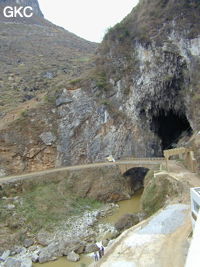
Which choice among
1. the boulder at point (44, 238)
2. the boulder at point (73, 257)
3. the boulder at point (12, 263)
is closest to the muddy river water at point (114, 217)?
the boulder at point (73, 257)

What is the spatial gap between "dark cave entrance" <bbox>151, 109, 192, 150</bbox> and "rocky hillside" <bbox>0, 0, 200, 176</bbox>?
0.88 feet

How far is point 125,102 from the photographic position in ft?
158

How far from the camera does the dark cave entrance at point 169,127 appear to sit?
5050 centimetres

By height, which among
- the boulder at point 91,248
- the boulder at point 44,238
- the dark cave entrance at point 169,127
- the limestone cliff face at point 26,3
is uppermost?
the limestone cliff face at point 26,3

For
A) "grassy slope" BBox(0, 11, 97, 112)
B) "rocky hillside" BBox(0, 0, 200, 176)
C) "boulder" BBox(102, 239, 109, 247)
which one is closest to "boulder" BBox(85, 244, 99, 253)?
"boulder" BBox(102, 239, 109, 247)

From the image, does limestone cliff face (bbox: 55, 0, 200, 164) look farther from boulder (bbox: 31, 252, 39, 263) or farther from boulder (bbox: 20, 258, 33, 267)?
boulder (bbox: 20, 258, 33, 267)

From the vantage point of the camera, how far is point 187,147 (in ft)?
116

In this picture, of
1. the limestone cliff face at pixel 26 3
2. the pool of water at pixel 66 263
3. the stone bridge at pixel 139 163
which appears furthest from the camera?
the limestone cliff face at pixel 26 3

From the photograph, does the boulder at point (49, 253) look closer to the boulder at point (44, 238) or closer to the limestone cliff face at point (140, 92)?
the boulder at point (44, 238)

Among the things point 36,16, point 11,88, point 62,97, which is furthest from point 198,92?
point 36,16

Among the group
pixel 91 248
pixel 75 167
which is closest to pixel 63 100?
pixel 75 167

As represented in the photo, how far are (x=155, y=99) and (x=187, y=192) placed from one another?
23.0 metres

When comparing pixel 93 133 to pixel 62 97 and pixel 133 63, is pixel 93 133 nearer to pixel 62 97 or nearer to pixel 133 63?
pixel 62 97

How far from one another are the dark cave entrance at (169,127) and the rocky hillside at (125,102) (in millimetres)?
267
